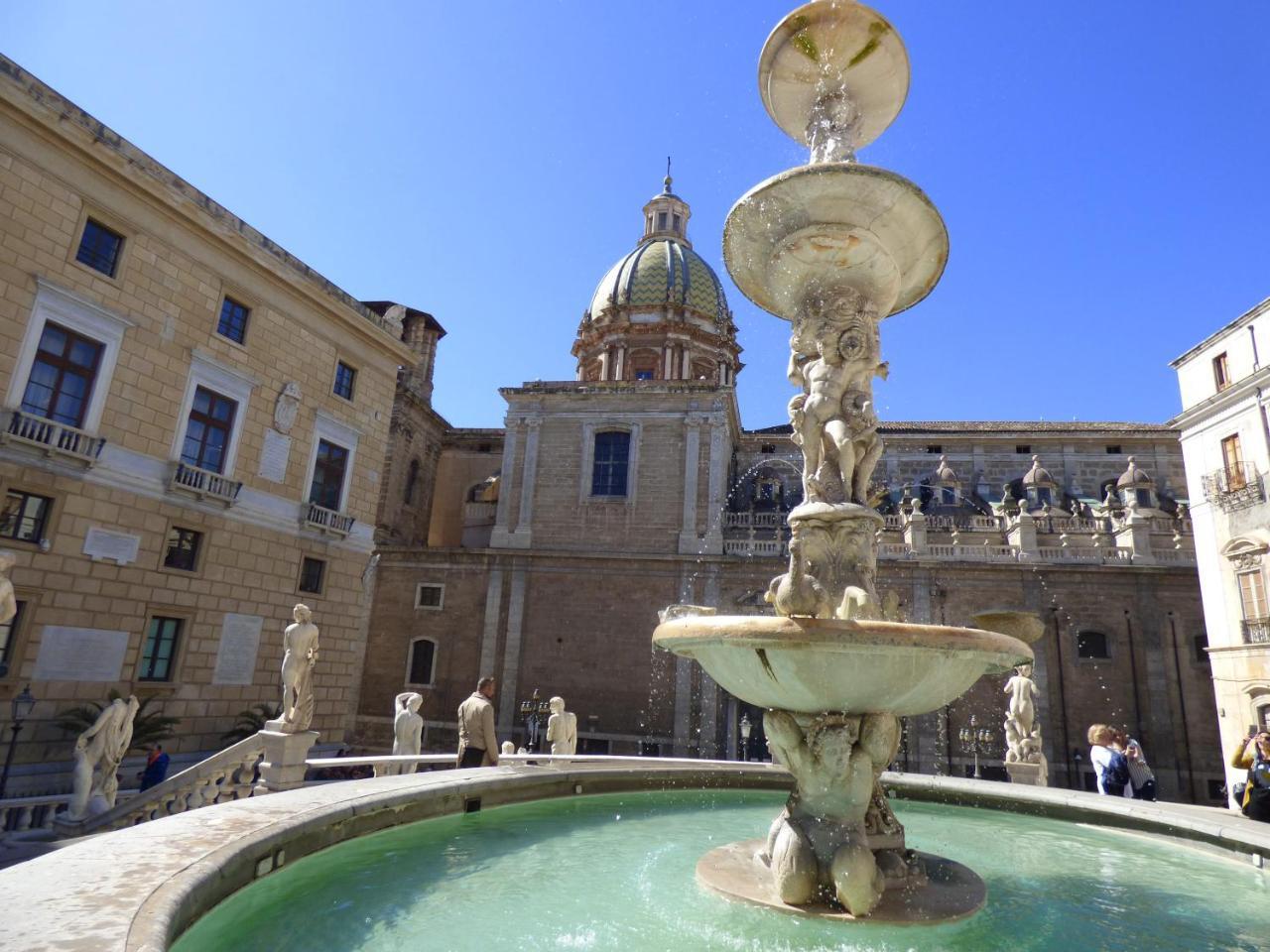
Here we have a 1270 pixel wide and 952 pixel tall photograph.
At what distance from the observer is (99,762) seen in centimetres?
920

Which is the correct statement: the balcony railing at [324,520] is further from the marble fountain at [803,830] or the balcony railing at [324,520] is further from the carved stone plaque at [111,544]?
the marble fountain at [803,830]

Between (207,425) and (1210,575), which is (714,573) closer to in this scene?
(1210,575)

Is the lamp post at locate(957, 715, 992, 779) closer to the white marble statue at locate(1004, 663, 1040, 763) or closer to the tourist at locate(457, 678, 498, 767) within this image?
the white marble statue at locate(1004, 663, 1040, 763)

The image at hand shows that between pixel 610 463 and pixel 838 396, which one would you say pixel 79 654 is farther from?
pixel 610 463

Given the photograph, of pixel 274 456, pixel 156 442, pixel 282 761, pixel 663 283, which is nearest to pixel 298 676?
pixel 282 761

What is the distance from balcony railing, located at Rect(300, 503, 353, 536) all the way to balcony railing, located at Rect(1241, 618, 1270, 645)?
901 inches

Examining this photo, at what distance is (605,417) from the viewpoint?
28531 millimetres

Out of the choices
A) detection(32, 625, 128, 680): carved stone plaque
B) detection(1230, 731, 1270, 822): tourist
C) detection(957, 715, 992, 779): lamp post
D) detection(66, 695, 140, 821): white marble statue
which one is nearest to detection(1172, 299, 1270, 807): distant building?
detection(957, 715, 992, 779): lamp post

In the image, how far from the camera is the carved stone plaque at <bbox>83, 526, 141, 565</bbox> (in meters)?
13.2

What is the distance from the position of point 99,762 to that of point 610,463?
2028 centimetres

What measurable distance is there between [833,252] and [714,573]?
65.9 feet

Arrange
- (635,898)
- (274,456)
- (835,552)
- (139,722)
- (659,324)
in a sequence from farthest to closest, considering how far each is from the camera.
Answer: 1. (659,324)
2. (274,456)
3. (139,722)
4. (835,552)
5. (635,898)

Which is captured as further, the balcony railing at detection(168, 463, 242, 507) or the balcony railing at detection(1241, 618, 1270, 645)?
the balcony railing at detection(1241, 618, 1270, 645)

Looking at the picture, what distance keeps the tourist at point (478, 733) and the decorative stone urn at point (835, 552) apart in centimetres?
404
